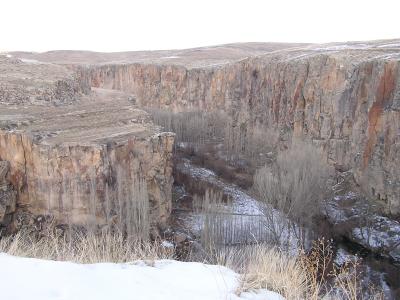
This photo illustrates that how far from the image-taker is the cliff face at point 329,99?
1723cm

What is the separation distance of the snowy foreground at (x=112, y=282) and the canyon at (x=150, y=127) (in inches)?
386

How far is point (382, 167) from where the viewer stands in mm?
17141

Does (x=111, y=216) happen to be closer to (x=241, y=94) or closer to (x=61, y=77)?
(x=61, y=77)

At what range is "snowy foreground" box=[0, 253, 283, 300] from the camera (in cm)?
334

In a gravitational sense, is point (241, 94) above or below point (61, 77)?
below

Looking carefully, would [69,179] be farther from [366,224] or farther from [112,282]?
[366,224]

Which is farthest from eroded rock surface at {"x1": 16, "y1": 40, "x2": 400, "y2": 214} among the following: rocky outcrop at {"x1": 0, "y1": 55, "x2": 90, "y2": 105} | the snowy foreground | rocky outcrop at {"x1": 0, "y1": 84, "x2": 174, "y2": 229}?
the snowy foreground

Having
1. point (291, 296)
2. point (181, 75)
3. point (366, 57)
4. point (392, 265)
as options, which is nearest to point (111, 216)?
point (392, 265)

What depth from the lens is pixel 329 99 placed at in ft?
71.4

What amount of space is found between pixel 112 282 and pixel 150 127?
43.9ft

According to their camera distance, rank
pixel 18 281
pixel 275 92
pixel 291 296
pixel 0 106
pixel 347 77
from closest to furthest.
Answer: pixel 18 281
pixel 291 296
pixel 0 106
pixel 347 77
pixel 275 92

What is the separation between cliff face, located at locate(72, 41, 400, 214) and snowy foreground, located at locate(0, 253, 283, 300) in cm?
1412

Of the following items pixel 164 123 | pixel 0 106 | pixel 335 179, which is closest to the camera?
pixel 0 106

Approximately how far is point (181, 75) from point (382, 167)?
24.4 meters
